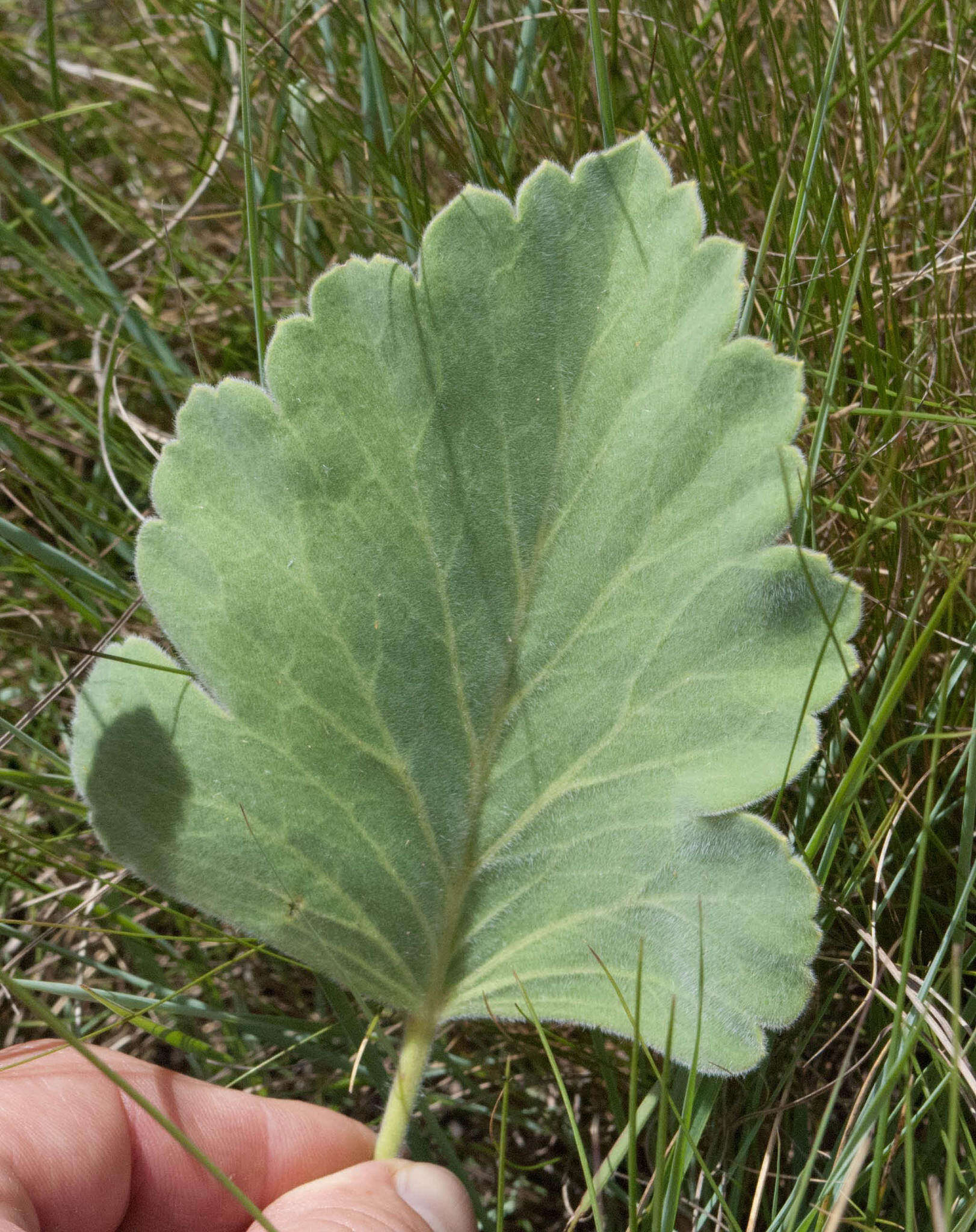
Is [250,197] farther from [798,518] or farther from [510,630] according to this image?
[798,518]

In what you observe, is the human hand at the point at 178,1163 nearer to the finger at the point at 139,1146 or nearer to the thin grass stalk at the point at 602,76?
the finger at the point at 139,1146

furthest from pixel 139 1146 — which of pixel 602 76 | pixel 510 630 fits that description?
pixel 602 76

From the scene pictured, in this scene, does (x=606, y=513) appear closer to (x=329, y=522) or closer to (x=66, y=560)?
(x=329, y=522)

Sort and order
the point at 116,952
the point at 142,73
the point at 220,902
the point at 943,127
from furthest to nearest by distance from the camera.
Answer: the point at 142,73 < the point at 116,952 < the point at 943,127 < the point at 220,902

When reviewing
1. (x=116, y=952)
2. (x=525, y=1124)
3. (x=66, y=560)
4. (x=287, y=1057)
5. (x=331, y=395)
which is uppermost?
(x=331, y=395)

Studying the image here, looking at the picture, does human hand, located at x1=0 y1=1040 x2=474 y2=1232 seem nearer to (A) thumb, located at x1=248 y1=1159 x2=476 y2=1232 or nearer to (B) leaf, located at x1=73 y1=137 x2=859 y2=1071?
(A) thumb, located at x1=248 y1=1159 x2=476 y2=1232

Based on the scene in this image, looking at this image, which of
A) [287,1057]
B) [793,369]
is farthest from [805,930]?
[287,1057]

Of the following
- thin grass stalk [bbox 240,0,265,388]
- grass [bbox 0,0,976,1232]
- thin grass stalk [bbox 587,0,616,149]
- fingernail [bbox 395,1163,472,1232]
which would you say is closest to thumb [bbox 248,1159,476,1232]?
fingernail [bbox 395,1163,472,1232]
